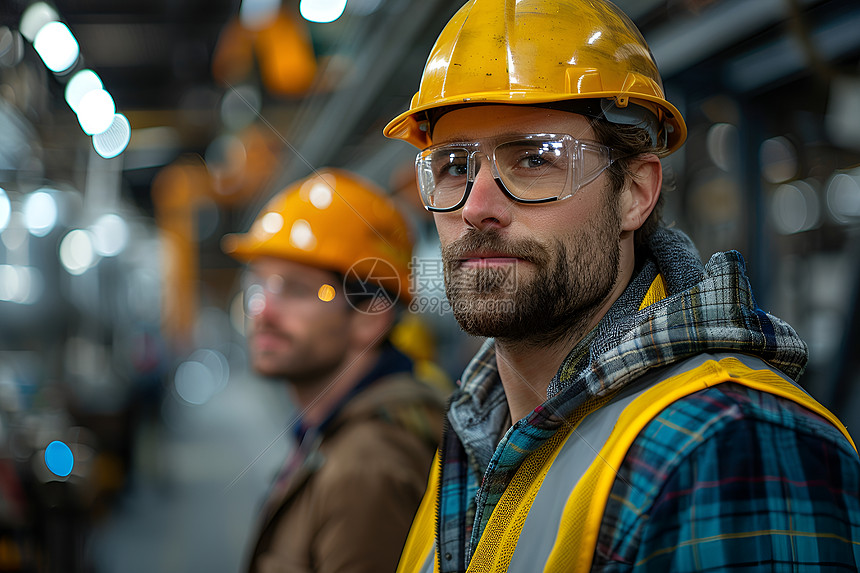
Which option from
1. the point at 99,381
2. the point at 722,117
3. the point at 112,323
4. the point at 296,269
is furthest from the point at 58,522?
the point at 112,323

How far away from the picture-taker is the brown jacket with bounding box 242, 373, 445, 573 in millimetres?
2123

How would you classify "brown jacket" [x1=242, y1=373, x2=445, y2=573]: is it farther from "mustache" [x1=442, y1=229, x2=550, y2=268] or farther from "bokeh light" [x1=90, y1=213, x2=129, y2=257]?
"bokeh light" [x1=90, y1=213, x2=129, y2=257]

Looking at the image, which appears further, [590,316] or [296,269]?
[296,269]

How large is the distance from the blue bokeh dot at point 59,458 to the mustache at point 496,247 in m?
4.71

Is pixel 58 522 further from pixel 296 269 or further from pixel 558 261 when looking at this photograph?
pixel 558 261

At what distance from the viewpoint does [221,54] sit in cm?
765

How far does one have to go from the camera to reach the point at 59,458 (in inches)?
200

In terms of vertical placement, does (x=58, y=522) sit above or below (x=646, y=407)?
below

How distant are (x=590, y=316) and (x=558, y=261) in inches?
6.0

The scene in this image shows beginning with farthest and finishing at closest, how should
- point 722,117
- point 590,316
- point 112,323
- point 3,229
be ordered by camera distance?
1. point 112,323
2. point 3,229
3. point 722,117
4. point 590,316

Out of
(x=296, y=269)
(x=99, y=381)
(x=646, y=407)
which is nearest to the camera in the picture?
(x=646, y=407)

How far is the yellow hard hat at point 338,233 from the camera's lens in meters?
2.83

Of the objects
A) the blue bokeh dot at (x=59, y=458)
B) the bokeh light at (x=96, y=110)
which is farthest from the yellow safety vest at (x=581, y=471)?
the bokeh light at (x=96, y=110)

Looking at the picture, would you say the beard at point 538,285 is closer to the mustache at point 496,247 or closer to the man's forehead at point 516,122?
the mustache at point 496,247
